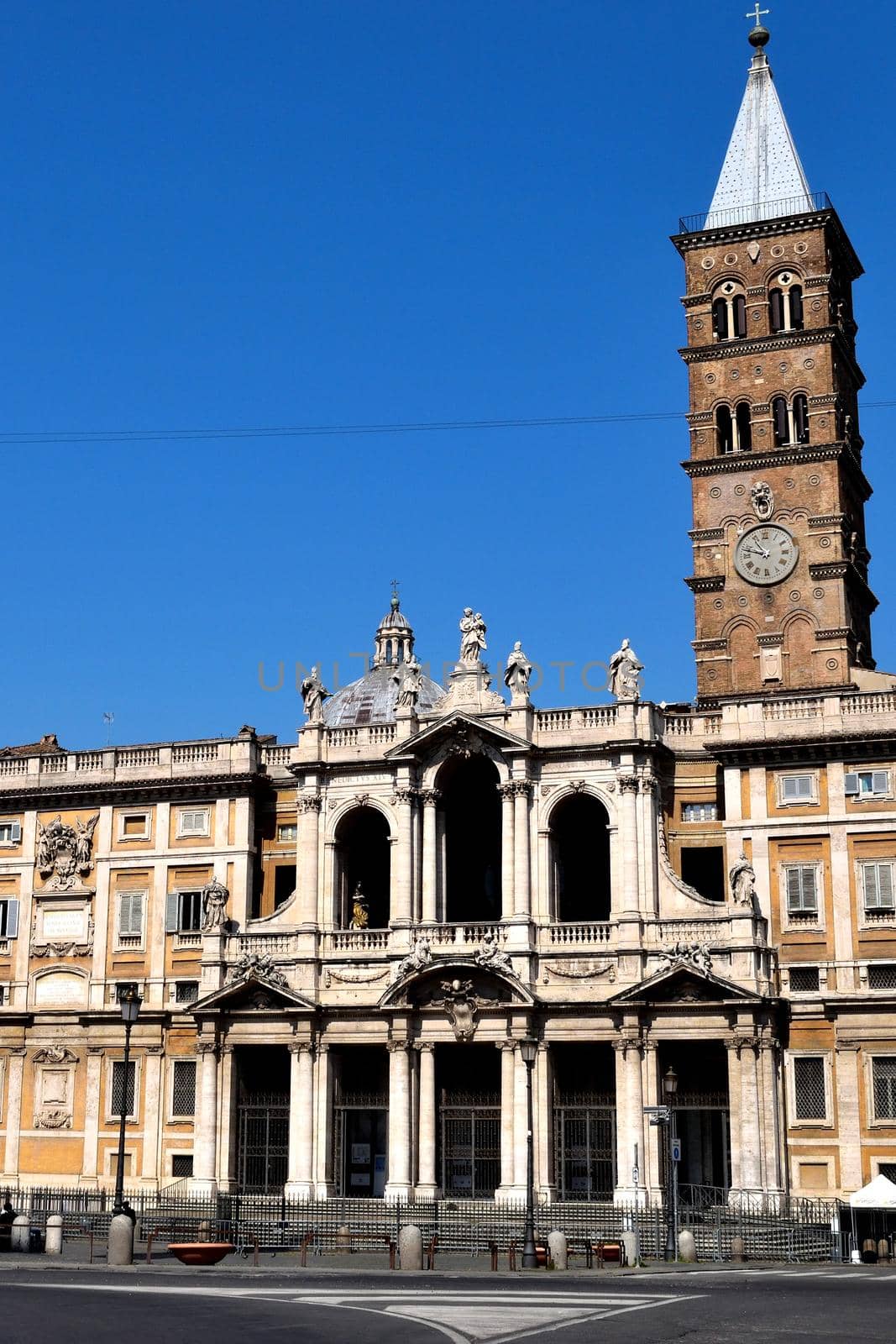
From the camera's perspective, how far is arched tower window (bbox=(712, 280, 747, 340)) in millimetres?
77500

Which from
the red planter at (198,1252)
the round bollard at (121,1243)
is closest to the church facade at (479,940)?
the red planter at (198,1252)

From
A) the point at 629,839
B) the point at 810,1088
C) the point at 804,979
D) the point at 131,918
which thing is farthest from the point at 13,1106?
the point at 804,979

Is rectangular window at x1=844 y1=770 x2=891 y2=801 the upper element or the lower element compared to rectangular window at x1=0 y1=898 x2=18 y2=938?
upper

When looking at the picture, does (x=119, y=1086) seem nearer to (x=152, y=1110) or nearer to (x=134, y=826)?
(x=152, y=1110)

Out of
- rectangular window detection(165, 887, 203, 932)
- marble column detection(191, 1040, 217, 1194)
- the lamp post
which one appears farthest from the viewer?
rectangular window detection(165, 887, 203, 932)

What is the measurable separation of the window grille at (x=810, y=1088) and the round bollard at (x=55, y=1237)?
24251mm

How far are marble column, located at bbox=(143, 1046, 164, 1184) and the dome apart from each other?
67.1ft

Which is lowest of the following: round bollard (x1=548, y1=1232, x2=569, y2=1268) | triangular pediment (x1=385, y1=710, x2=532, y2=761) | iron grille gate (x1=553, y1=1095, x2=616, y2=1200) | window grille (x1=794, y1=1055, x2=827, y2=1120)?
round bollard (x1=548, y1=1232, x2=569, y2=1268)

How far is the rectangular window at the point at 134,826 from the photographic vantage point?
67875mm

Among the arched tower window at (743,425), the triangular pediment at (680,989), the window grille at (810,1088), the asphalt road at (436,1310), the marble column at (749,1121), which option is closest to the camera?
the asphalt road at (436,1310)

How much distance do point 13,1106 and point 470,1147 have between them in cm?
1836

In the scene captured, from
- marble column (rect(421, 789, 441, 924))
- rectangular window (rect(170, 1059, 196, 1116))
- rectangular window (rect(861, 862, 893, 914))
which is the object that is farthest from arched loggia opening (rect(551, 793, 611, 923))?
rectangular window (rect(170, 1059, 196, 1116))

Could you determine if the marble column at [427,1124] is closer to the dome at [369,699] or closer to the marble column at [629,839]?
the marble column at [629,839]

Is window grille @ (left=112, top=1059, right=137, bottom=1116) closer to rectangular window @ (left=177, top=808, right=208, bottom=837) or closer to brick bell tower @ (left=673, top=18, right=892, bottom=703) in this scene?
rectangular window @ (left=177, top=808, right=208, bottom=837)
